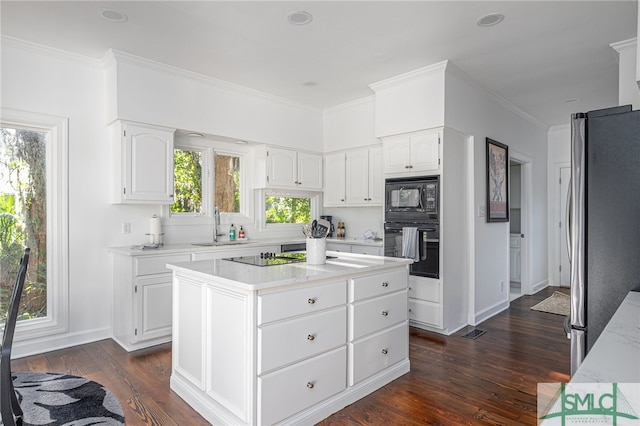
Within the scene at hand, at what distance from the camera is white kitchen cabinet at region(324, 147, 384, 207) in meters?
4.73

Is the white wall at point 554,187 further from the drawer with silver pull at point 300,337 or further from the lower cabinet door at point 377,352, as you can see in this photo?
the drawer with silver pull at point 300,337

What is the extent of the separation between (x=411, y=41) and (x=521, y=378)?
2813 mm

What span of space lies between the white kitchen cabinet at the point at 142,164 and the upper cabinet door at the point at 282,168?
4.19ft

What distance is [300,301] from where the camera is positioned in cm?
212

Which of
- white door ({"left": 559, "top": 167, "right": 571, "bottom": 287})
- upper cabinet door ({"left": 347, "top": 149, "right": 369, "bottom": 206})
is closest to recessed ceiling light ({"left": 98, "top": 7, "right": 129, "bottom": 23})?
upper cabinet door ({"left": 347, "top": 149, "right": 369, "bottom": 206})

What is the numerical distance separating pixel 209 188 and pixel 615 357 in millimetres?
4139

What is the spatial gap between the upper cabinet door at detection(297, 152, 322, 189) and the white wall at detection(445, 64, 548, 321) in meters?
2.02


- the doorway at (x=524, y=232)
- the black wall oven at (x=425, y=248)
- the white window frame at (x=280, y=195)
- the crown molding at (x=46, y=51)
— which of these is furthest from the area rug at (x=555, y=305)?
the crown molding at (x=46, y=51)

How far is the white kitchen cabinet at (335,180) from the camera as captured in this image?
5.10m

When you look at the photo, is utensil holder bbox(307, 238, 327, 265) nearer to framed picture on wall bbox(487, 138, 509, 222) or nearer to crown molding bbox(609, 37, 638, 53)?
framed picture on wall bbox(487, 138, 509, 222)

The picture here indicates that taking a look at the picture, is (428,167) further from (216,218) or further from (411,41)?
(216,218)

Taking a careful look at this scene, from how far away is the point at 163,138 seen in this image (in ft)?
12.2

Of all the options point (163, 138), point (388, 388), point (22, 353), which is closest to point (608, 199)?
point (388, 388)

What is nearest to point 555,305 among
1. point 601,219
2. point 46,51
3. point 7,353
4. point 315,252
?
point 601,219
